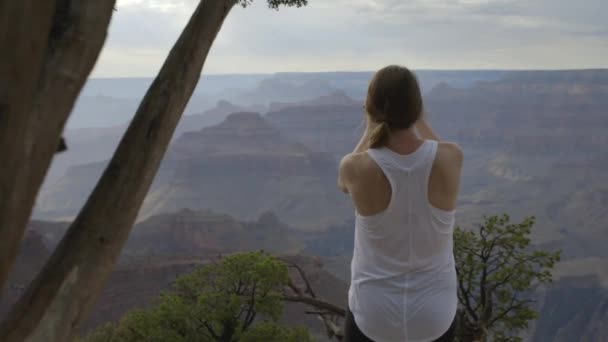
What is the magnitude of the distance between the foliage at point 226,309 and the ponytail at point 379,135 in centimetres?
833

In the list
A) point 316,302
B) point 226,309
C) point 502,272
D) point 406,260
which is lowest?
point 226,309

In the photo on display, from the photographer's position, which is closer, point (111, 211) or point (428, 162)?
point (111, 211)

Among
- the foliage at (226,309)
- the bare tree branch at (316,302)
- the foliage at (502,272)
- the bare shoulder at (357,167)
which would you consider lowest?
the foliage at (226,309)

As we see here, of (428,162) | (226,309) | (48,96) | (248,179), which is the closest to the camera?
(48,96)

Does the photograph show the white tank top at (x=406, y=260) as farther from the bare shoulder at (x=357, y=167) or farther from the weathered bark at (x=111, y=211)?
the weathered bark at (x=111, y=211)

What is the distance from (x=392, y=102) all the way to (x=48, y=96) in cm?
127

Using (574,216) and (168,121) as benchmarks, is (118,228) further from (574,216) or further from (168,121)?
(574,216)

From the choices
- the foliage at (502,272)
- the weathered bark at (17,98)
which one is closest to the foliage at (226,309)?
the foliage at (502,272)

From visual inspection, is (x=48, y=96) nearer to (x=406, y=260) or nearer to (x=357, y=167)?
(x=357, y=167)

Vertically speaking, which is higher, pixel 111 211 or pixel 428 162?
pixel 428 162

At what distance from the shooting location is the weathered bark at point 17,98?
1375mm

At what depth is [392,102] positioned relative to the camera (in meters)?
2.31

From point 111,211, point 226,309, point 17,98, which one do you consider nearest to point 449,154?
point 111,211

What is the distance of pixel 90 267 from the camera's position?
2.06 m
